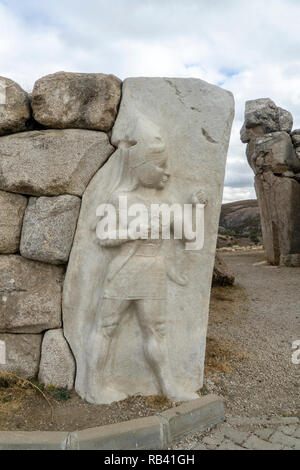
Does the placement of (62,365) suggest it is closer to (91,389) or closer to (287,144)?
(91,389)

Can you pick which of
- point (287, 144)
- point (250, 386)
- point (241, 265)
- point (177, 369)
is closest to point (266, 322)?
point (250, 386)

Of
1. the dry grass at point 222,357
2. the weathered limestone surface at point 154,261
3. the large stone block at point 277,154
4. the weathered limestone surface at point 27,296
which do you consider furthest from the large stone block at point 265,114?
the weathered limestone surface at point 27,296

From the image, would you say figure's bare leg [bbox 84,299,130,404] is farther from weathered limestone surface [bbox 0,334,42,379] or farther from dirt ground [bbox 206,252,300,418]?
dirt ground [bbox 206,252,300,418]

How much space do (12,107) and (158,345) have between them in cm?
214

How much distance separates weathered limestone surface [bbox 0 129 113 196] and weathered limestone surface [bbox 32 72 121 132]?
0.10 meters

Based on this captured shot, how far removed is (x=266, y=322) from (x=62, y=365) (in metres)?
3.43

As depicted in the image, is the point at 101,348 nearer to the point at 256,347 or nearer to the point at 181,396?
the point at 181,396

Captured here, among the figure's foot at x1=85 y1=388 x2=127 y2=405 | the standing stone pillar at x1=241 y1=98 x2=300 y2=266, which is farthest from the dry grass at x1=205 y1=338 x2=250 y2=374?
the standing stone pillar at x1=241 y1=98 x2=300 y2=266

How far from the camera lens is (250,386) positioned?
335cm

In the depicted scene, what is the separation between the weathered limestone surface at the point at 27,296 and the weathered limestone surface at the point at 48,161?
585 millimetres

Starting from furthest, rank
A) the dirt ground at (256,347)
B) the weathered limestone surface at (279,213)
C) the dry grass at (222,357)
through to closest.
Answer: the weathered limestone surface at (279,213), the dry grass at (222,357), the dirt ground at (256,347)

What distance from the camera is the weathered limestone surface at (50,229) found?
9.46ft

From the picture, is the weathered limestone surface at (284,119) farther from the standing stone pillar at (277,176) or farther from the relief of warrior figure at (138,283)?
the relief of warrior figure at (138,283)

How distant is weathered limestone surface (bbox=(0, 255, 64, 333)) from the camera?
290cm
